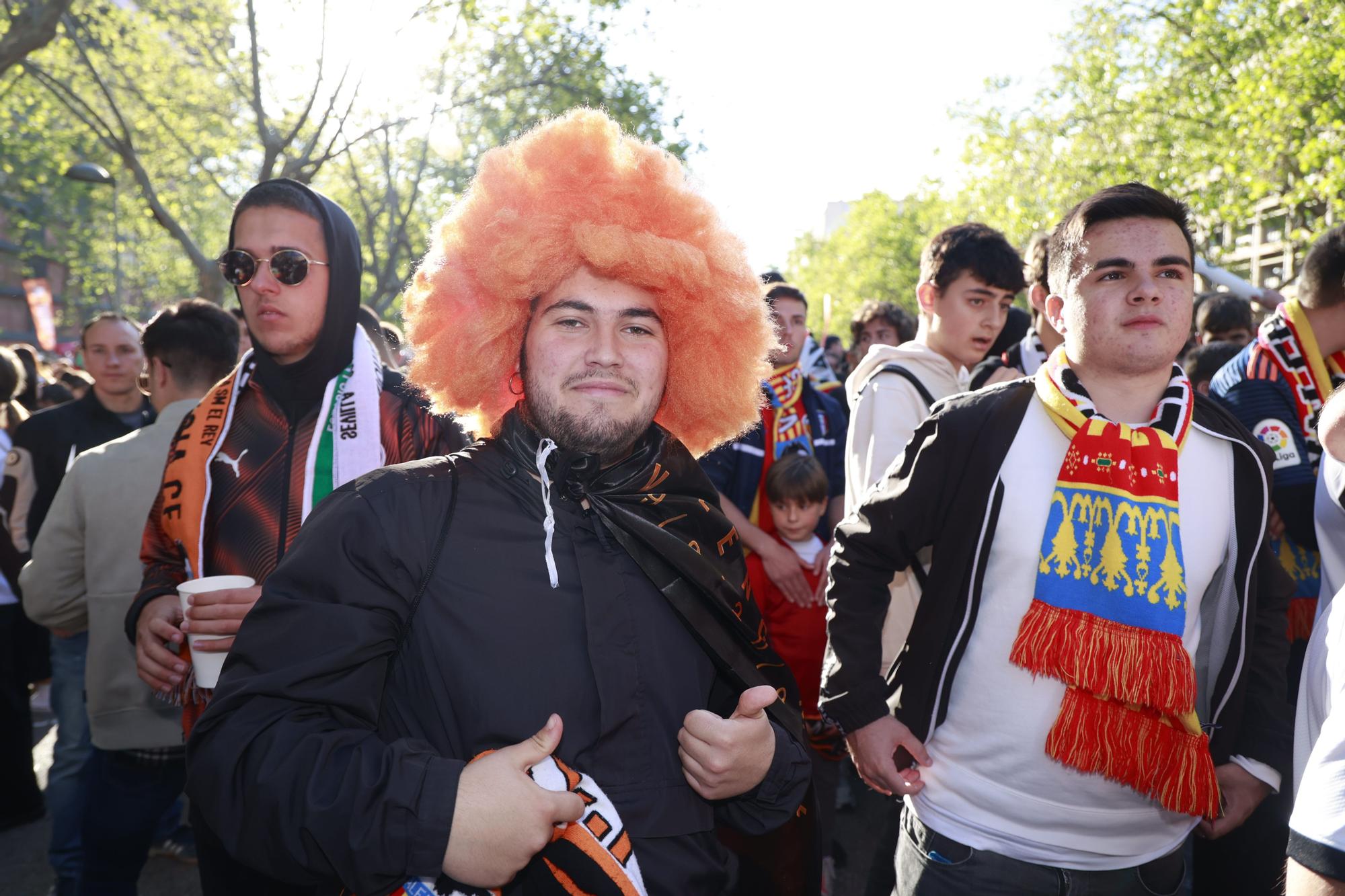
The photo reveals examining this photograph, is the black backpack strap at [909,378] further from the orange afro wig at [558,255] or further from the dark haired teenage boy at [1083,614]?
the orange afro wig at [558,255]

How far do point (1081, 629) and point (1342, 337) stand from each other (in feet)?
6.25

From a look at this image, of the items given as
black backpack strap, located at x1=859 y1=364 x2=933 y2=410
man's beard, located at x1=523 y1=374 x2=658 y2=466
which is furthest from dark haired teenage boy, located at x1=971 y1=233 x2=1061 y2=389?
man's beard, located at x1=523 y1=374 x2=658 y2=466

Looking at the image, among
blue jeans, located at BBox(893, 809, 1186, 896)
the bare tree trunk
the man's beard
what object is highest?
the bare tree trunk

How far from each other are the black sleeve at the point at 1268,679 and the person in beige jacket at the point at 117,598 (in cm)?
332

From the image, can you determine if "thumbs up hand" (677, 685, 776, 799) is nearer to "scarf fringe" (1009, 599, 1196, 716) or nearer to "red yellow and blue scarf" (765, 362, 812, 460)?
"scarf fringe" (1009, 599, 1196, 716)

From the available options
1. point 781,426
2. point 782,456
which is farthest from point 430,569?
point 781,426

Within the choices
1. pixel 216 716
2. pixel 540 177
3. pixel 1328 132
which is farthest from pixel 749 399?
pixel 1328 132

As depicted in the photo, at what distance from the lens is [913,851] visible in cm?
249

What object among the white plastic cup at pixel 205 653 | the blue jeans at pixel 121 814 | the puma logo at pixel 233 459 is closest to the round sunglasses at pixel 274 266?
the puma logo at pixel 233 459

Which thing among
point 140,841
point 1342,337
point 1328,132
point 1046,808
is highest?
point 1328,132

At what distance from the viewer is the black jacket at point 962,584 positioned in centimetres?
243

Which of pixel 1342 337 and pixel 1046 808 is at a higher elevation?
pixel 1342 337

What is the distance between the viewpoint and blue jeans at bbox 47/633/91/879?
11.7 feet

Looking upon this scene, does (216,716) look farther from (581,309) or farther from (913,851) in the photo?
(913,851)
